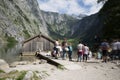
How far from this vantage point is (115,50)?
91.5 feet

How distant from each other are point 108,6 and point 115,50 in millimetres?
24876

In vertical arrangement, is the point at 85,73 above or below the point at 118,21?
below

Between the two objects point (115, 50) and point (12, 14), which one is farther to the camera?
point (12, 14)

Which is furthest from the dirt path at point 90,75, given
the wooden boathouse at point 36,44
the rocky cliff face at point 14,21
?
the rocky cliff face at point 14,21

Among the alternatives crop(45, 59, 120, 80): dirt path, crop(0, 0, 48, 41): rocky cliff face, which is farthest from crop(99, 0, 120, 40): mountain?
crop(0, 0, 48, 41): rocky cliff face

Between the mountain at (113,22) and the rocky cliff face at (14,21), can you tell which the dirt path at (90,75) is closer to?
the mountain at (113,22)

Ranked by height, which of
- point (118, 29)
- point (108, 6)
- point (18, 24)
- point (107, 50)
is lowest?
point (107, 50)

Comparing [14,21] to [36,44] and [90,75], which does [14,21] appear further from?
[90,75]

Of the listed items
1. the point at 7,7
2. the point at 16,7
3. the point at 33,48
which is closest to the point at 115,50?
the point at 33,48

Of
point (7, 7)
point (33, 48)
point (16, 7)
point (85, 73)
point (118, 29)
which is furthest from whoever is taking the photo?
point (16, 7)

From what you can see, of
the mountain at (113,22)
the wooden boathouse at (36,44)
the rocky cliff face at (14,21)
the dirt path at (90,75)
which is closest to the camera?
the dirt path at (90,75)

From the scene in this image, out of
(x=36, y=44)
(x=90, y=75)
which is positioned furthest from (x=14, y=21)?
(x=90, y=75)

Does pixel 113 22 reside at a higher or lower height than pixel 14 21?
lower

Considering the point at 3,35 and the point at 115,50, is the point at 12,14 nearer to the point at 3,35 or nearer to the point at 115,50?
the point at 3,35
